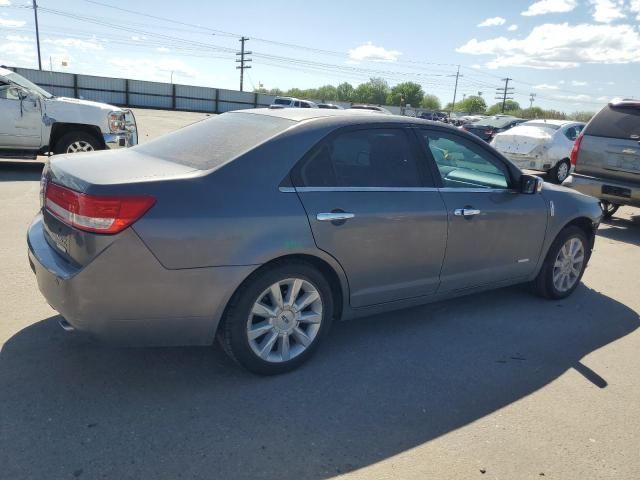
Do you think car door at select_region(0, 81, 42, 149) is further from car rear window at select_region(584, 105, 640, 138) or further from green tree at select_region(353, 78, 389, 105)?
green tree at select_region(353, 78, 389, 105)

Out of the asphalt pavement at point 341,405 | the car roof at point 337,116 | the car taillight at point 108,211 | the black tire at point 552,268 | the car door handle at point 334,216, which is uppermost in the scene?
the car roof at point 337,116

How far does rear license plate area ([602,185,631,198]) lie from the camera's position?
25.4 ft

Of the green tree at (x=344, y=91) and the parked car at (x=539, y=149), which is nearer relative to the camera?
the parked car at (x=539, y=149)

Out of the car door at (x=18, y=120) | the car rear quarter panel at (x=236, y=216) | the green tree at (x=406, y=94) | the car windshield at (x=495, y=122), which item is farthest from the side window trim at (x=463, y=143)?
the green tree at (x=406, y=94)

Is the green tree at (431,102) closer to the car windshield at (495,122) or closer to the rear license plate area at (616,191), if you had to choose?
the car windshield at (495,122)

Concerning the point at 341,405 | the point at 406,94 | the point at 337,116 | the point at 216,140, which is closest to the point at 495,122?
the point at 337,116

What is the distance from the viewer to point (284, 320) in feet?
10.6

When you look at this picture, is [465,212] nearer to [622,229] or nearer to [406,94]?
[622,229]

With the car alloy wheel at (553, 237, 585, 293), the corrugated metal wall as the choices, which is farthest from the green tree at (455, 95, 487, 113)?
the car alloy wheel at (553, 237, 585, 293)

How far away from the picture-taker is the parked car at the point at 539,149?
13.2 metres

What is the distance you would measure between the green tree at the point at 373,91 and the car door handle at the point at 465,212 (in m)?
112

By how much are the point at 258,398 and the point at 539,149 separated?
12.2 m

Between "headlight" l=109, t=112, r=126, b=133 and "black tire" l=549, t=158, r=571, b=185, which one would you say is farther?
"black tire" l=549, t=158, r=571, b=185

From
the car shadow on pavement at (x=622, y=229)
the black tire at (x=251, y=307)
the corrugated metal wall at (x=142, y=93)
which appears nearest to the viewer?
the black tire at (x=251, y=307)
